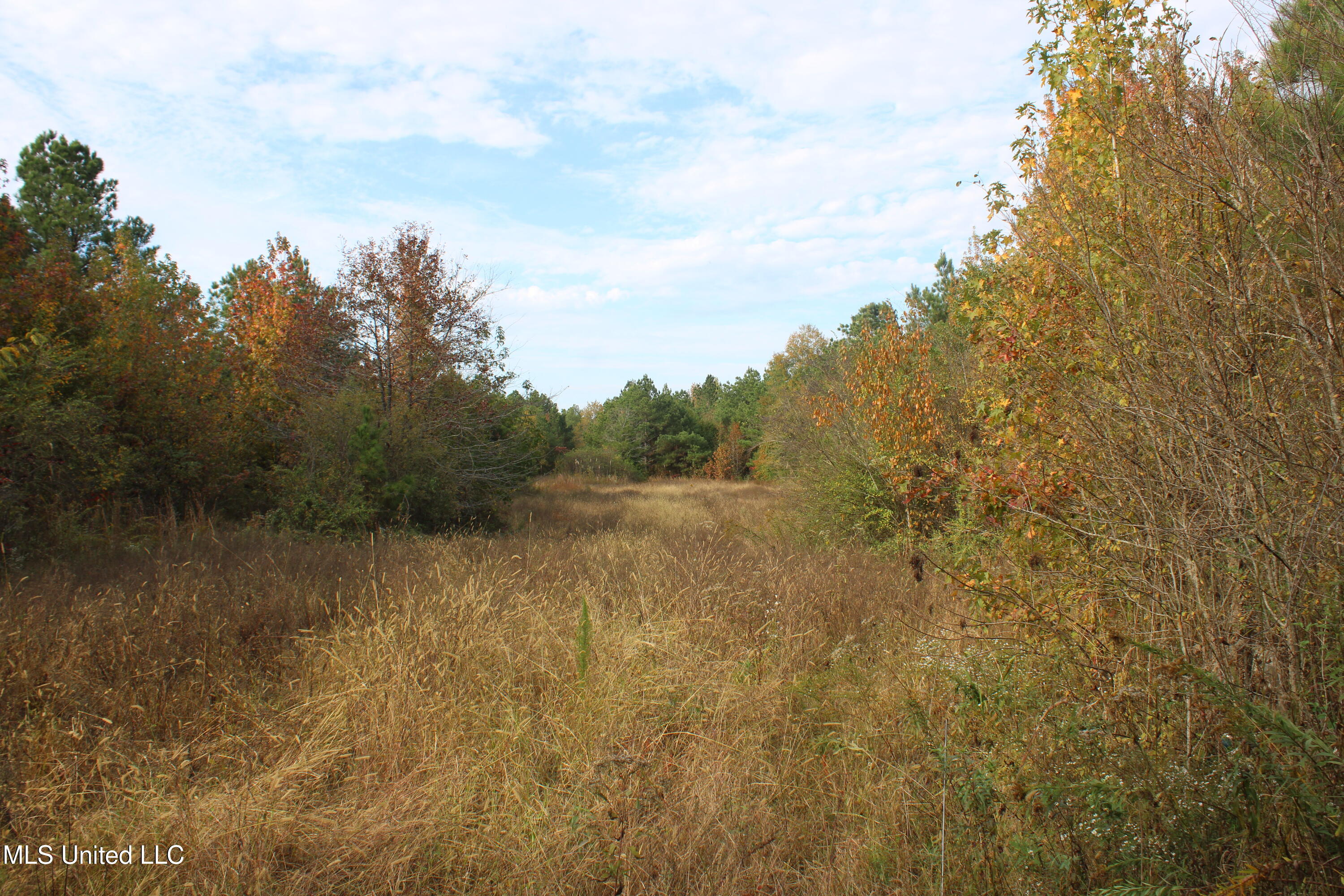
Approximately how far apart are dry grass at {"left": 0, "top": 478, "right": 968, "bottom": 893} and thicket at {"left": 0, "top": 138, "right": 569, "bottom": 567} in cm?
324

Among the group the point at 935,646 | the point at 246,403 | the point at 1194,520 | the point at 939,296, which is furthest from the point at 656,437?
the point at 1194,520

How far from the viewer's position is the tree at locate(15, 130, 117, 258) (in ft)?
71.6

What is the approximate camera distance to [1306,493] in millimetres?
2406

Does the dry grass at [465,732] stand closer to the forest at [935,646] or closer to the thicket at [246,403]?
the forest at [935,646]

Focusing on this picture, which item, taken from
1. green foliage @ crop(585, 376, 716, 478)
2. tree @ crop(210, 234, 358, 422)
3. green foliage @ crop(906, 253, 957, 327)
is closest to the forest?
tree @ crop(210, 234, 358, 422)

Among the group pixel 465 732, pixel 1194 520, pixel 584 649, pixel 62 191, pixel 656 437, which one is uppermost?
pixel 62 191

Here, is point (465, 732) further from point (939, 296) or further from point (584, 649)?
point (939, 296)

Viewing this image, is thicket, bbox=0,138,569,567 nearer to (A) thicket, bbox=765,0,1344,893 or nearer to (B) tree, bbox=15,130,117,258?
(B) tree, bbox=15,130,117,258

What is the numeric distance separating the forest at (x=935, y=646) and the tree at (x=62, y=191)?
19748mm

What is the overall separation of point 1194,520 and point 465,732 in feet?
12.1

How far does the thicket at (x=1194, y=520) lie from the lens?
229 cm

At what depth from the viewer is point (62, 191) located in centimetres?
2236

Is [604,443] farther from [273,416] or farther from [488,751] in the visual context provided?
[488,751]

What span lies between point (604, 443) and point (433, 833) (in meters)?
39.7
